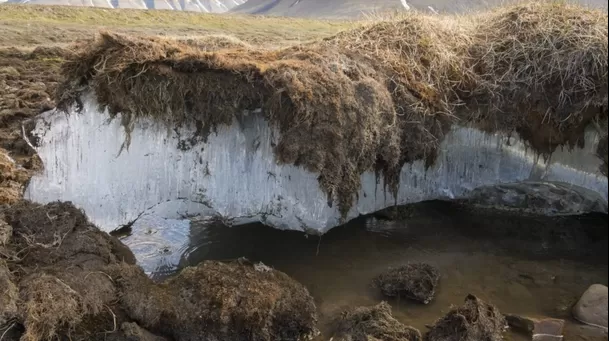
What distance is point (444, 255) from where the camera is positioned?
9547 mm

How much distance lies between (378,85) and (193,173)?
337 cm

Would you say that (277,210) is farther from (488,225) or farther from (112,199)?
(488,225)

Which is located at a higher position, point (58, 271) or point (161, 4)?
point (161, 4)

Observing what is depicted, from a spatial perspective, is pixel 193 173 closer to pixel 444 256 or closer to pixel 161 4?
pixel 444 256

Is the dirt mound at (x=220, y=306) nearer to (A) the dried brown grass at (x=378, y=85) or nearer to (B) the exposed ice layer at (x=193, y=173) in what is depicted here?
(B) the exposed ice layer at (x=193, y=173)

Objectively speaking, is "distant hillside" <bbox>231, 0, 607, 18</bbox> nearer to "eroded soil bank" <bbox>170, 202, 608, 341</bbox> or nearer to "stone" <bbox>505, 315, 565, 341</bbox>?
"eroded soil bank" <bbox>170, 202, 608, 341</bbox>

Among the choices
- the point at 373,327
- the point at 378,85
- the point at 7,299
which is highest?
the point at 378,85

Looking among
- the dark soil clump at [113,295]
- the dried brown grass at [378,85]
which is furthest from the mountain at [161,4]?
the dark soil clump at [113,295]

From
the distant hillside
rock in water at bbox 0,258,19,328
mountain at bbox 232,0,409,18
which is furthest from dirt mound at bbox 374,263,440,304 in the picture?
mountain at bbox 232,0,409,18

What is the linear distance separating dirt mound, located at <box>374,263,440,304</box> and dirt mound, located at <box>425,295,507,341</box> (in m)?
0.85

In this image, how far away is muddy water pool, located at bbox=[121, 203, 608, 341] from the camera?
821 centimetres

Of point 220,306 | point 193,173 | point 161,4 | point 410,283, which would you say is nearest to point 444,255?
point 410,283

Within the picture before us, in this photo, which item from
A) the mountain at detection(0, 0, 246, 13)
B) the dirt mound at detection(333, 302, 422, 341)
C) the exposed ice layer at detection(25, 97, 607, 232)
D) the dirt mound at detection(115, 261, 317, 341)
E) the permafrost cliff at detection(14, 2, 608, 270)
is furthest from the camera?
the mountain at detection(0, 0, 246, 13)

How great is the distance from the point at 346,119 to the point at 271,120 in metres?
1.18
